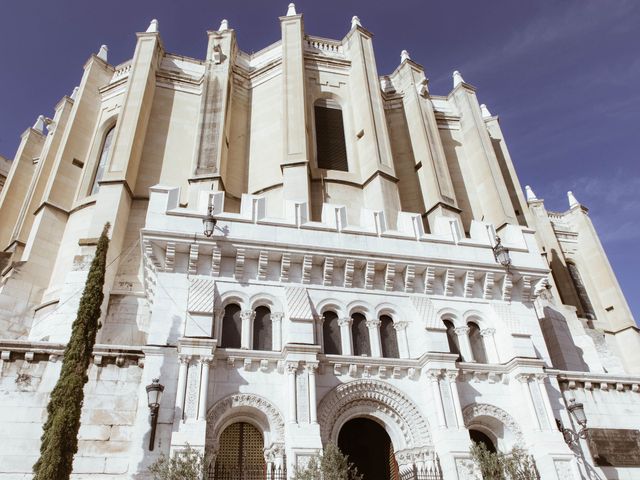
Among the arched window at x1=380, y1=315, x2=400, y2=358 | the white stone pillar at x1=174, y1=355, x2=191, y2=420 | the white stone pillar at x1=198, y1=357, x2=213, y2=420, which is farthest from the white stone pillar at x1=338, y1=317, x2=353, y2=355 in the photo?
the white stone pillar at x1=174, y1=355, x2=191, y2=420

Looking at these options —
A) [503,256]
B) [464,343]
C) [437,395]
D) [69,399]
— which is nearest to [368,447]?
[437,395]

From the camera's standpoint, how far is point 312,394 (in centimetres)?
1250

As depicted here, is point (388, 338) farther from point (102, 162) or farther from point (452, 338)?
point (102, 162)

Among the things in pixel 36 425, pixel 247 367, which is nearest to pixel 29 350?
pixel 36 425

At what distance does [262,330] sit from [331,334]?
186cm

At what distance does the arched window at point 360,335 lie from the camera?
14295mm

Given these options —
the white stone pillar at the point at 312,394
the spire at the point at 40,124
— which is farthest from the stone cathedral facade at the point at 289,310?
the spire at the point at 40,124

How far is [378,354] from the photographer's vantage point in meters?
14.1

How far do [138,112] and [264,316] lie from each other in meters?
13.2

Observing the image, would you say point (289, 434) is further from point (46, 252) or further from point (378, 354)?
point (46, 252)

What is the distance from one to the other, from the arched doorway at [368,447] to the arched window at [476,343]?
3.39 metres

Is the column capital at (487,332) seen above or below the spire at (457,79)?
below

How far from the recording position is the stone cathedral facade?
12.2 metres

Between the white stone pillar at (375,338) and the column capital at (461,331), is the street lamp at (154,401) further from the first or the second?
the column capital at (461,331)
